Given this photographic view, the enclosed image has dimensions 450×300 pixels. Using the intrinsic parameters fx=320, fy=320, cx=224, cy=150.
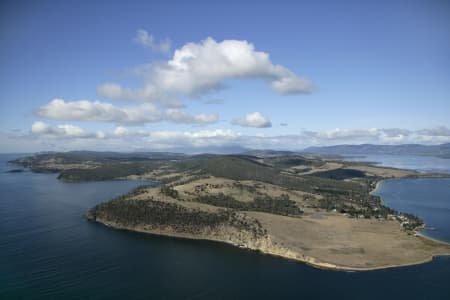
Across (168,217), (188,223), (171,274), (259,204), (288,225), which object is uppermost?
(168,217)

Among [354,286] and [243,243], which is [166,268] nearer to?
[243,243]

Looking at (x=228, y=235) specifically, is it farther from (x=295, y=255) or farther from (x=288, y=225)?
(x=295, y=255)

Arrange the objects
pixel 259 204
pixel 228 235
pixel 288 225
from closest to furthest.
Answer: pixel 228 235 < pixel 288 225 < pixel 259 204

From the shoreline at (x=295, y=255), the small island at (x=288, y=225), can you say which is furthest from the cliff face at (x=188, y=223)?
the shoreline at (x=295, y=255)

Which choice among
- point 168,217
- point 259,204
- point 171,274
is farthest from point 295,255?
point 259,204

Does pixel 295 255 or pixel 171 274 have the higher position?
pixel 171 274

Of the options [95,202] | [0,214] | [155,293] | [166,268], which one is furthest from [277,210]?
[0,214]
